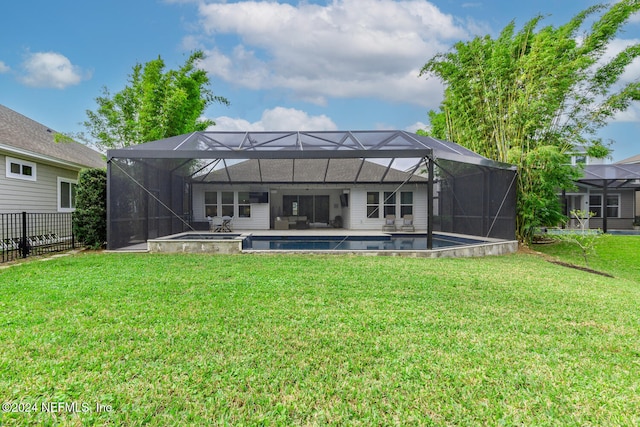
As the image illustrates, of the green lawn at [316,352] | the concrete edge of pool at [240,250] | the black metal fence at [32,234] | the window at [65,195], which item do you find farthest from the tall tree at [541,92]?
the window at [65,195]

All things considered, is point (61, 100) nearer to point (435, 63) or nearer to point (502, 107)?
point (435, 63)

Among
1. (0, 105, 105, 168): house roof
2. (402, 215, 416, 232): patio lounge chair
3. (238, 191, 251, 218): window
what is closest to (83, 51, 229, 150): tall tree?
(0, 105, 105, 168): house roof

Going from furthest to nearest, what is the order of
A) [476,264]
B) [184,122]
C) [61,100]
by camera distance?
[61,100], [184,122], [476,264]

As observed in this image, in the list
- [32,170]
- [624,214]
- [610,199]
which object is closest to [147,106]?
[32,170]

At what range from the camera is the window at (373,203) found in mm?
17031

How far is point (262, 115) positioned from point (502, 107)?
17.6 m

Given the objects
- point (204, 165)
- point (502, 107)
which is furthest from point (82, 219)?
point (502, 107)

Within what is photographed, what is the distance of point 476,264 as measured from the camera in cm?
807

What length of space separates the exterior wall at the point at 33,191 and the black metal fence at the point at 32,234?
0.98 ft

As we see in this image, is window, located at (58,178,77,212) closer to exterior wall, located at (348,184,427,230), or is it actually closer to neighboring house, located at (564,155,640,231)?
exterior wall, located at (348,184,427,230)

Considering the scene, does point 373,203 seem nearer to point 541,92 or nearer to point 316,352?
point 541,92

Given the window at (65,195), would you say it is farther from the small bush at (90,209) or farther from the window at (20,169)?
the small bush at (90,209)

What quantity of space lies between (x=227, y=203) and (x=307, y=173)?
4.64 m

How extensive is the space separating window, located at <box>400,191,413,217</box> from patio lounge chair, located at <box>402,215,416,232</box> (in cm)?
37
